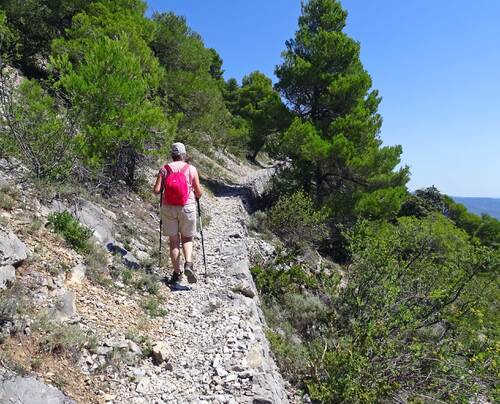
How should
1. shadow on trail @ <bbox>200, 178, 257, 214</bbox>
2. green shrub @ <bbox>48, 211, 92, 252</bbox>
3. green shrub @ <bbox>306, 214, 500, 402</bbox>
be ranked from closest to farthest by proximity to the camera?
green shrub @ <bbox>306, 214, 500, 402</bbox>, green shrub @ <bbox>48, 211, 92, 252</bbox>, shadow on trail @ <bbox>200, 178, 257, 214</bbox>

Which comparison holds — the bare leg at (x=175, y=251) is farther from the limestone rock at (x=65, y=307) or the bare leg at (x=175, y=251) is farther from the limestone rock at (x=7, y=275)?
the limestone rock at (x=7, y=275)

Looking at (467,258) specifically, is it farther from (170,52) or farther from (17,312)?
(170,52)

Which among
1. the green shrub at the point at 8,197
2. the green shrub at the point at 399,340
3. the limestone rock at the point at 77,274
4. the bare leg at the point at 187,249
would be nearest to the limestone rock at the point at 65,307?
the limestone rock at the point at 77,274

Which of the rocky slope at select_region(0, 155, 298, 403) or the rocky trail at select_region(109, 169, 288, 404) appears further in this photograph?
the rocky trail at select_region(109, 169, 288, 404)

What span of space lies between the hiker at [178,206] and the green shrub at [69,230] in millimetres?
1347

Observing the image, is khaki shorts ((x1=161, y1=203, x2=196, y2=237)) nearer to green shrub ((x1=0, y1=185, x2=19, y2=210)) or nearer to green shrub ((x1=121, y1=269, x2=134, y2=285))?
green shrub ((x1=121, y1=269, x2=134, y2=285))

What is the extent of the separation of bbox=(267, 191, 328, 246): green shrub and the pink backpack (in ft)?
22.4

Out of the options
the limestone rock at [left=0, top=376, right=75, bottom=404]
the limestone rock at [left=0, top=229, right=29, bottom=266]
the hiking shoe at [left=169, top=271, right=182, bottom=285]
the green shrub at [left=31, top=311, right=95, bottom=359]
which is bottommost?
the limestone rock at [left=0, top=376, right=75, bottom=404]

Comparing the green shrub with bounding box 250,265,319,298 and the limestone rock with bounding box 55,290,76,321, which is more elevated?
the green shrub with bounding box 250,265,319,298

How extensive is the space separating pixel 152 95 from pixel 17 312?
35.9 ft

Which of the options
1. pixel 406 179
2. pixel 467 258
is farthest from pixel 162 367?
pixel 406 179

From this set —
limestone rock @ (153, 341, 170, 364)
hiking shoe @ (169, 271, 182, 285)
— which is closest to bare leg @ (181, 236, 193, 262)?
hiking shoe @ (169, 271, 182, 285)

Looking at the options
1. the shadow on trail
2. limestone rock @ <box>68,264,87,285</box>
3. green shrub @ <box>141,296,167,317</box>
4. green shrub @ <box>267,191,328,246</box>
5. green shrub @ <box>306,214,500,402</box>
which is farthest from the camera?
the shadow on trail

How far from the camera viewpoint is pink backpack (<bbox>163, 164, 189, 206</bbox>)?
6617mm
